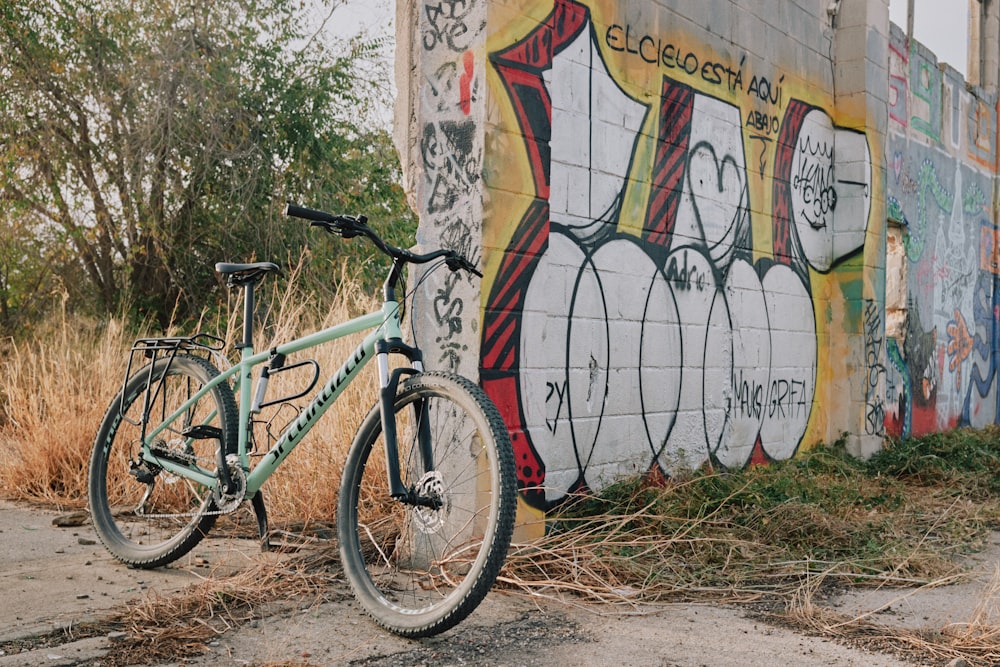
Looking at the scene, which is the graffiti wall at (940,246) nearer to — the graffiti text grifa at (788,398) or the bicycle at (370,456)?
the graffiti text grifa at (788,398)

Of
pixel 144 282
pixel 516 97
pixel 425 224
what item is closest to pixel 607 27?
pixel 516 97

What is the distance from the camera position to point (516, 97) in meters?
4.29

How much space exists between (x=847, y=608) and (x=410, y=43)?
301cm

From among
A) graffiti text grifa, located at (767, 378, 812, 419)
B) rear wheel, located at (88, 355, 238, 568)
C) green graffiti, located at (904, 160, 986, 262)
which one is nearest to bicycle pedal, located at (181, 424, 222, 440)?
rear wheel, located at (88, 355, 238, 568)

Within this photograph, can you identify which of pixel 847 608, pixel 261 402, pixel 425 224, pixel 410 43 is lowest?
pixel 847 608

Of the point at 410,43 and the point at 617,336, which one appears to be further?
the point at 617,336

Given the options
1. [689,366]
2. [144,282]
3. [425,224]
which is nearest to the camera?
[425,224]

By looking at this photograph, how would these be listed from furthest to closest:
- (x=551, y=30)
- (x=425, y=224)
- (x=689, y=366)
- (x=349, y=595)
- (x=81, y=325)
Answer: (x=81, y=325)
(x=689, y=366)
(x=551, y=30)
(x=425, y=224)
(x=349, y=595)

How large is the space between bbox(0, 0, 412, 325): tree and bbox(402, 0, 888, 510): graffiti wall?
5963 millimetres

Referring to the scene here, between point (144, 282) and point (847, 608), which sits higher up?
point (144, 282)

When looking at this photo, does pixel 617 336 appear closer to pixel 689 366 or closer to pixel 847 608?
pixel 689 366

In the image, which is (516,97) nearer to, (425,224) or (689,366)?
(425,224)

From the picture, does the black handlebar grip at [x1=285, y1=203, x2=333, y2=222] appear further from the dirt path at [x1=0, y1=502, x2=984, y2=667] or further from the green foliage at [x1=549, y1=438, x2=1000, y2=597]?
the green foliage at [x1=549, y1=438, x2=1000, y2=597]

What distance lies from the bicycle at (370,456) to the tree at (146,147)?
6.25 m
